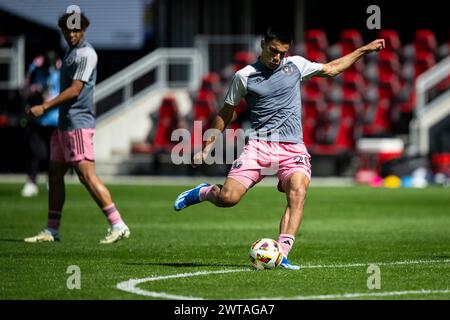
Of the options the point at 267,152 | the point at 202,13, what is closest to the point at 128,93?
the point at 202,13

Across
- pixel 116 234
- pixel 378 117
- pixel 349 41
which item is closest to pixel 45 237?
pixel 116 234

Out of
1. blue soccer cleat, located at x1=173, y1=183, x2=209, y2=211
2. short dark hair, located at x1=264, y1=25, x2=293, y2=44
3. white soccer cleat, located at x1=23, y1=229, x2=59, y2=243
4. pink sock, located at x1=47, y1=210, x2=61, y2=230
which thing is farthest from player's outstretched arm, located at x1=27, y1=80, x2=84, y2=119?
short dark hair, located at x1=264, y1=25, x2=293, y2=44

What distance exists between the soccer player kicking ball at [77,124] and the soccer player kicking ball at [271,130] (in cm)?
235

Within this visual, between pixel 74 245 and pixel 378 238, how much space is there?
3.63 metres

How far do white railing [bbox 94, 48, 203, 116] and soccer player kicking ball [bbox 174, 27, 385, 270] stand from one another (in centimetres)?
2251

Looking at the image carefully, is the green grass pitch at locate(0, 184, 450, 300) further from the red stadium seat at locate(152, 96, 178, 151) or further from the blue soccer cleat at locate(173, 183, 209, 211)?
the red stadium seat at locate(152, 96, 178, 151)

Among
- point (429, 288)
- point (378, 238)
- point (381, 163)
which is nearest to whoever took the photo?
point (429, 288)

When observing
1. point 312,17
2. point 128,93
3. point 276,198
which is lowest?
point 276,198

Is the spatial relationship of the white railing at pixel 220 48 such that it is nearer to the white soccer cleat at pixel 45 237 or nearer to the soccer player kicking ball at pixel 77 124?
the white soccer cleat at pixel 45 237

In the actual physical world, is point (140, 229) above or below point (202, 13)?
below

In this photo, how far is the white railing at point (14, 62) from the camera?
34969 mm

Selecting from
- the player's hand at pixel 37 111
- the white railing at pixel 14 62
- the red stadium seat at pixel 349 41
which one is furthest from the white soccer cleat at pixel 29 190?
the white railing at pixel 14 62

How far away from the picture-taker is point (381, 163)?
28156 mm
